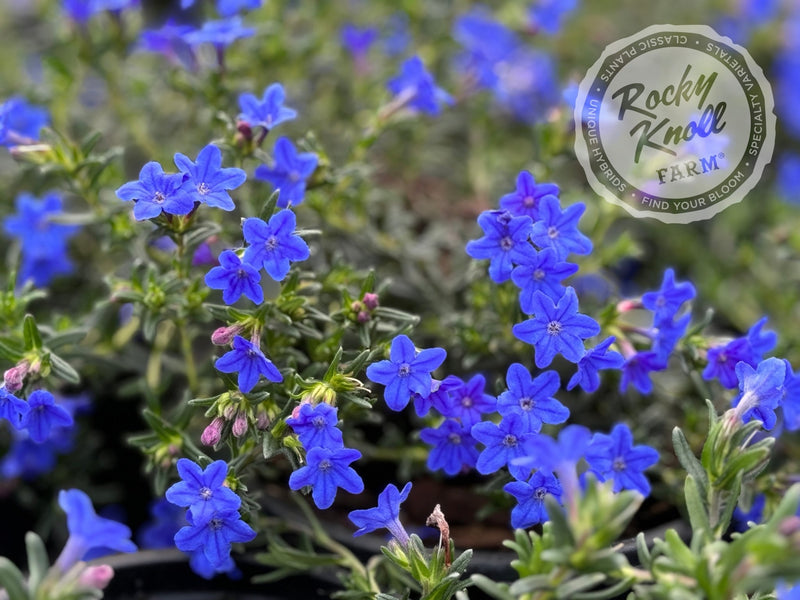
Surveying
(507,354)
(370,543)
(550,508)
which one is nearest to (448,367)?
(507,354)

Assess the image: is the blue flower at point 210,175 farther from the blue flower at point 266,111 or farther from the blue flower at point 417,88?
the blue flower at point 417,88

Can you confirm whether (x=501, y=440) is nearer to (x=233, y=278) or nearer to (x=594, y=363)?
(x=594, y=363)

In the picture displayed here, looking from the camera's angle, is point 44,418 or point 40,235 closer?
point 44,418

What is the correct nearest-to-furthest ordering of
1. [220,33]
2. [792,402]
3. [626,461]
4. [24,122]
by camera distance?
[626,461], [792,402], [220,33], [24,122]

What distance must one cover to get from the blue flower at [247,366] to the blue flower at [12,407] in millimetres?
423

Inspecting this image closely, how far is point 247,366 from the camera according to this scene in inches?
68.1

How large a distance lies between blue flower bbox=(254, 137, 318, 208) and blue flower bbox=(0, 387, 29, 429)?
2.50ft

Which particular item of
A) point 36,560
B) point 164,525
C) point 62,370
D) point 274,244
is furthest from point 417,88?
point 36,560

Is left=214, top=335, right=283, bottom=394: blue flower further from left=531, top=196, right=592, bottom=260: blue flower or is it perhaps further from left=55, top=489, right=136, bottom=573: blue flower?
left=531, top=196, right=592, bottom=260: blue flower

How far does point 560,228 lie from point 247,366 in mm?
776

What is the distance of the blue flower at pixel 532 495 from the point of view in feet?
5.58

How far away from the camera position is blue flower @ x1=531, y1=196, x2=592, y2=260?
1.85 m

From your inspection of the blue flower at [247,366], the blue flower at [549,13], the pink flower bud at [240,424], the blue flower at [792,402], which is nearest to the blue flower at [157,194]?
the blue flower at [247,366]

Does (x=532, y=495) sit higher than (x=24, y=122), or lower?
lower
